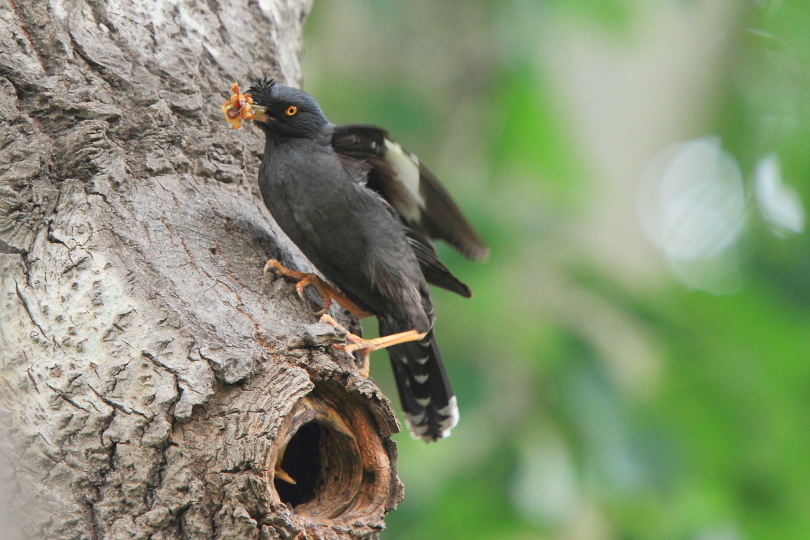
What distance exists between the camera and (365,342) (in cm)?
344

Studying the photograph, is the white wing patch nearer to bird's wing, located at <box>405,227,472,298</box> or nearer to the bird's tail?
bird's wing, located at <box>405,227,472,298</box>

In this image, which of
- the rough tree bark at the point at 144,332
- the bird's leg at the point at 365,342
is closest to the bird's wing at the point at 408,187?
the bird's leg at the point at 365,342

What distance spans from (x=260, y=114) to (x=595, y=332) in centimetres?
300

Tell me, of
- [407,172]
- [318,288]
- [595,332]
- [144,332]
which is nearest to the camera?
[144,332]

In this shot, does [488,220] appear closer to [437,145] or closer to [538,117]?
[538,117]

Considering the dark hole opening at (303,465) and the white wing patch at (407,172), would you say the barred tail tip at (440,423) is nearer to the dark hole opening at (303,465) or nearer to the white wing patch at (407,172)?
the white wing patch at (407,172)

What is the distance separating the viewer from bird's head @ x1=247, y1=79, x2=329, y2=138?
3.83 metres

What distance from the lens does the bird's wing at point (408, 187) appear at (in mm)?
3971

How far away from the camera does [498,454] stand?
530 cm

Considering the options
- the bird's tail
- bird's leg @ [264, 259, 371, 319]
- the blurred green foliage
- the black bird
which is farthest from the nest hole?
the blurred green foliage

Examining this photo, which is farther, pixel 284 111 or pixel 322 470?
pixel 284 111

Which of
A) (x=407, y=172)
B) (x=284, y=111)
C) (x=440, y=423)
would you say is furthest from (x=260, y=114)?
(x=440, y=423)

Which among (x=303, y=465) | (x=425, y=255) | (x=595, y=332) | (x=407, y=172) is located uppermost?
(x=407, y=172)

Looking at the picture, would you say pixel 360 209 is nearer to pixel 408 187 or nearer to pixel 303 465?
pixel 408 187
